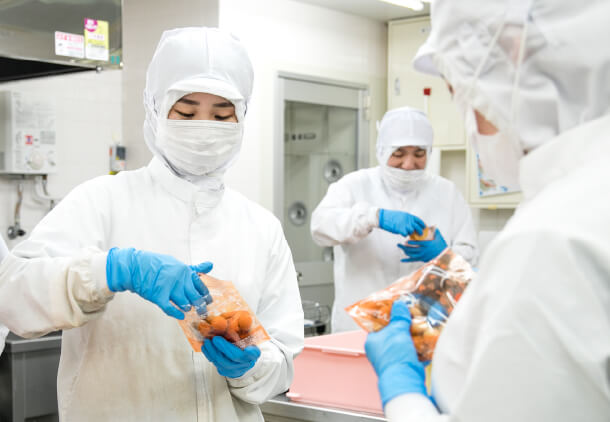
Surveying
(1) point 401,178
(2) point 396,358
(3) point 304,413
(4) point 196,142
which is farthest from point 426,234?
(2) point 396,358

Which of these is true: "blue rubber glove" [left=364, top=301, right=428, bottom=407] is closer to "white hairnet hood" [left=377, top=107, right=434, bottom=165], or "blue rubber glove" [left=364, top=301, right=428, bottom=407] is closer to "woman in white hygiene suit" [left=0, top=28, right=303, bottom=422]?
"woman in white hygiene suit" [left=0, top=28, right=303, bottom=422]

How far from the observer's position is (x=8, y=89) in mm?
3510

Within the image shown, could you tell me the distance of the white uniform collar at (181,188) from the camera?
1621 mm

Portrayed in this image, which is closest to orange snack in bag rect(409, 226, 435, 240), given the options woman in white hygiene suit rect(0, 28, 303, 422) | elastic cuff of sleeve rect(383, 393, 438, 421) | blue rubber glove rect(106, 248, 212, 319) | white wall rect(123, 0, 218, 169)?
woman in white hygiene suit rect(0, 28, 303, 422)

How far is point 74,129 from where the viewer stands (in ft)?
12.6

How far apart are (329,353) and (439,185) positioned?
56.0 inches

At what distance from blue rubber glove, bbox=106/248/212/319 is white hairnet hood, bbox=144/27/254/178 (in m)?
0.37

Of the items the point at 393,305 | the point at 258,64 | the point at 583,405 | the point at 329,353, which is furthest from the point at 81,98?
the point at 583,405

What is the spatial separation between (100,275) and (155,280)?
11 cm

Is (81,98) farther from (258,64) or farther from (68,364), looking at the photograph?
Result: (68,364)

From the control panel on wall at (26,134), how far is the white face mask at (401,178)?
1809 millimetres

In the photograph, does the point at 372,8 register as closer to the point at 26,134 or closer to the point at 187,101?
the point at 26,134

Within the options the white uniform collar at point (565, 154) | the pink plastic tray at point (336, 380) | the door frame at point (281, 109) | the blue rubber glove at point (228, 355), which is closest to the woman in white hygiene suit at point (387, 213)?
the pink plastic tray at point (336, 380)

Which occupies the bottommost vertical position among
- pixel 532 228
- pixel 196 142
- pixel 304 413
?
pixel 304 413
